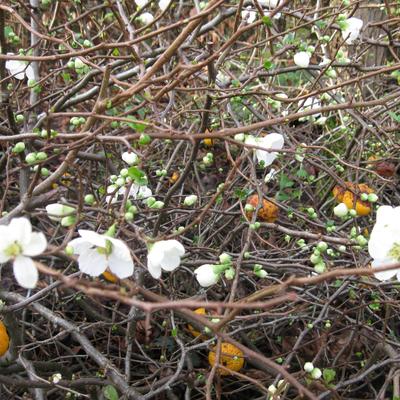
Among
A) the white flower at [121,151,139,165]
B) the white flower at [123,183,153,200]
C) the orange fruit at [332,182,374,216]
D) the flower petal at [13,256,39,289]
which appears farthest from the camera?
the orange fruit at [332,182,374,216]

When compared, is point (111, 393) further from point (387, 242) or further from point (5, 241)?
point (387, 242)

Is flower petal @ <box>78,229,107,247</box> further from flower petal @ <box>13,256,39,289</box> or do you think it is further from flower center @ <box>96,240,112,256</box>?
flower petal @ <box>13,256,39,289</box>

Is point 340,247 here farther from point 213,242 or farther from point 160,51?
point 160,51

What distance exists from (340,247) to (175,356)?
87cm

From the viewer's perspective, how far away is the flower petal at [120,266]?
1.10 metres

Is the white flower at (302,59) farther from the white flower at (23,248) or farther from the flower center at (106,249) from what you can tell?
the white flower at (23,248)

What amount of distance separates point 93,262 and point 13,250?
0.62 ft

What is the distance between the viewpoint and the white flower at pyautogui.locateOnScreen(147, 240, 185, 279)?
113 cm

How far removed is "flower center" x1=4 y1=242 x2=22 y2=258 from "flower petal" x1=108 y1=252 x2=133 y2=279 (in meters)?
0.19

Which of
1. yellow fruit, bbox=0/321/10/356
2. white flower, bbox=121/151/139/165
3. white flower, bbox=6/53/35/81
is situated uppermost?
white flower, bbox=6/53/35/81

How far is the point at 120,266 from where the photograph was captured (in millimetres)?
1108

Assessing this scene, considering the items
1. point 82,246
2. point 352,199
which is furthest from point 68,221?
point 352,199

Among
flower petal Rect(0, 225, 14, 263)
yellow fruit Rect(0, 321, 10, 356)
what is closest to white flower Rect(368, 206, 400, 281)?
flower petal Rect(0, 225, 14, 263)

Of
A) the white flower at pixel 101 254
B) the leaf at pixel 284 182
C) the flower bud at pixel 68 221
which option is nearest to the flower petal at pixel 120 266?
the white flower at pixel 101 254
